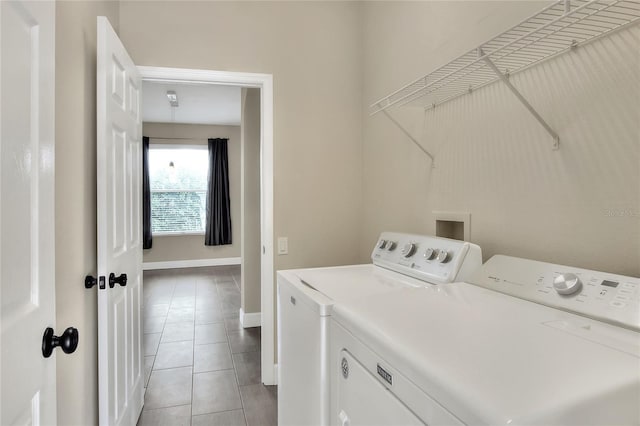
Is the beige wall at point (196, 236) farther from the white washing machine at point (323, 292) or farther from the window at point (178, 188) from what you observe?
the white washing machine at point (323, 292)

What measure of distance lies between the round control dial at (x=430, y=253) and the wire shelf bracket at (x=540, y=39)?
558mm

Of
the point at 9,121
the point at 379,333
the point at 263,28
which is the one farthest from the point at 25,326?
the point at 263,28

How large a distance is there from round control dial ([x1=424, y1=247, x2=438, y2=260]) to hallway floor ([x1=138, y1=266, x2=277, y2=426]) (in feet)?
4.52

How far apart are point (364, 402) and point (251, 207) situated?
3099 millimetres

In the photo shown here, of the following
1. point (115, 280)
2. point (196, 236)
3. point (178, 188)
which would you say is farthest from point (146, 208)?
point (115, 280)

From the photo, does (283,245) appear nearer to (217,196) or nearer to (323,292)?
(323,292)

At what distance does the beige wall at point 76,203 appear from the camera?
4.46 ft

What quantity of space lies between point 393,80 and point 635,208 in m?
1.52

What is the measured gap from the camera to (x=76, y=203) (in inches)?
59.4

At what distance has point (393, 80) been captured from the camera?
2.30m

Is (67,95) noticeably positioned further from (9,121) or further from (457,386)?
(457,386)

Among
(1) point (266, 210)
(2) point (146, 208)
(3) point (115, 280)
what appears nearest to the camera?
(3) point (115, 280)

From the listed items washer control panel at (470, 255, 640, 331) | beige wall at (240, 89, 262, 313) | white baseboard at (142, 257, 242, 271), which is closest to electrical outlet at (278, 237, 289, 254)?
beige wall at (240, 89, 262, 313)

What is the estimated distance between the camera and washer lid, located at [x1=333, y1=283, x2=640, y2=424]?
0.59 meters
